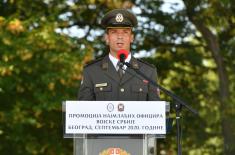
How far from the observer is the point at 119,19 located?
555cm

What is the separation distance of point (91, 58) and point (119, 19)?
8538mm

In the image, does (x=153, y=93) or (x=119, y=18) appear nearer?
(x=153, y=93)

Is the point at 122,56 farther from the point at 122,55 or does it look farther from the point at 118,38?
the point at 118,38

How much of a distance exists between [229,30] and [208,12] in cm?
170

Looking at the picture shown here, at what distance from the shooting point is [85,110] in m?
4.98

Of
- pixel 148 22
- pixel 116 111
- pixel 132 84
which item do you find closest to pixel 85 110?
pixel 116 111

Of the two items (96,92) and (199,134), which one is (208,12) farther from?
(96,92)

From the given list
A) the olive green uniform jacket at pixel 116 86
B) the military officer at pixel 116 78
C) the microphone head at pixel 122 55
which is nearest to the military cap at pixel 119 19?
the military officer at pixel 116 78

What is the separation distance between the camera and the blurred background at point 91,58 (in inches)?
539

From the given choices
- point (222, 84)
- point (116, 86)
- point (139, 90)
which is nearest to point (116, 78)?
point (116, 86)

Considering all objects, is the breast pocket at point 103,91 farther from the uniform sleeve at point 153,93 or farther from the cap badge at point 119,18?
the cap badge at point 119,18

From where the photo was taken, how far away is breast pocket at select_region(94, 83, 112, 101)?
17.7 ft

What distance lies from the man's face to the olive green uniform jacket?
148mm

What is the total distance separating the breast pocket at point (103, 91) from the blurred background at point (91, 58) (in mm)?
7491
